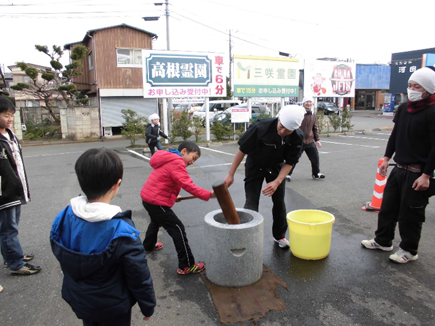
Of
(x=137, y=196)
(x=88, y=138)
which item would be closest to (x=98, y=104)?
(x=88, y=138)

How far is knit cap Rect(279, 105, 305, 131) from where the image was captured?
10.4 ft

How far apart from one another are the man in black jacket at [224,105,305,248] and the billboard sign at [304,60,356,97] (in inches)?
560

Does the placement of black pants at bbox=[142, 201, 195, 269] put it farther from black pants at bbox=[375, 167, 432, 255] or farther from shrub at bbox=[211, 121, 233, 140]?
shrub at bbox=[211, 121, 233, 140]

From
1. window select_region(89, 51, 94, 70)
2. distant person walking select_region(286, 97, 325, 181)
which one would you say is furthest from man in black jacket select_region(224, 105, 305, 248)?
window select_region(89, 51, 94, 70)

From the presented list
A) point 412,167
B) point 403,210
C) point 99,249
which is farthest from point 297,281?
point 99,249

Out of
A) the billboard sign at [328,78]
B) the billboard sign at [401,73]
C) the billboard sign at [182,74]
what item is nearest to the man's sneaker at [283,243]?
the billboard sign at [182,74]

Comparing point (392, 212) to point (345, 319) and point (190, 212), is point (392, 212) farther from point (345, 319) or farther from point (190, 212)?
point (190, 212)

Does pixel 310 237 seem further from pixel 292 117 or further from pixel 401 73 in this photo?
pixel 401 73

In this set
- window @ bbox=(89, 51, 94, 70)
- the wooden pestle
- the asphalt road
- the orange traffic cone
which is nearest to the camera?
the asphalt road

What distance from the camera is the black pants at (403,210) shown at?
336cm

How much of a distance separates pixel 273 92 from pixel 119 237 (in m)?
14.9

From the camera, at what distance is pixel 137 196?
643 centimetres

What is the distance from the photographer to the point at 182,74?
13.6 metres

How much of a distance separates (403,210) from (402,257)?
1.77 ft
